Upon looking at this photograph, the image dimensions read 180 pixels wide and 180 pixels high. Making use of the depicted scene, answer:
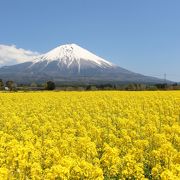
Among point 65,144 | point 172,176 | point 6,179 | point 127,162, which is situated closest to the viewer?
point 172,176

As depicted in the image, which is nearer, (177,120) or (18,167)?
(18,167)

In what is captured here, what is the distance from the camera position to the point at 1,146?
29.3 feet

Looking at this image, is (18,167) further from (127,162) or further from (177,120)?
(177,120)

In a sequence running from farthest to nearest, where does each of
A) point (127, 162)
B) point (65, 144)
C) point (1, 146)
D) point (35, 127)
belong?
point (35, 127) → point (65, 144) → point (1, 146) → point (127, 162)

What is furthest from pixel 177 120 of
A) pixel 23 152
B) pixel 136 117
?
pixel 23 152

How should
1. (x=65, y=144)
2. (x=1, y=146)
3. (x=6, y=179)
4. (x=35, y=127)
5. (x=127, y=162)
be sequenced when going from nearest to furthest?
(x=6, y=179), (x=127, y=162), (x=1, y=146), (x=65, y=144), (x=35, y=127)

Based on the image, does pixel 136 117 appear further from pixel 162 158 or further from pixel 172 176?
pixel 172 176

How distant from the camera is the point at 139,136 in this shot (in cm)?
1228

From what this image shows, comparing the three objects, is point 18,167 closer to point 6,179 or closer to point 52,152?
point 6,179

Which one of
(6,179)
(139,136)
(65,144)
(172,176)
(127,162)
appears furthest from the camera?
(139,136)

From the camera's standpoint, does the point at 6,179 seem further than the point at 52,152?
No

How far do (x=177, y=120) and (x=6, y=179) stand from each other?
1081 cm

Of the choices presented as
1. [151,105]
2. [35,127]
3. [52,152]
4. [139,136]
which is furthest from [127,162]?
[151,105]

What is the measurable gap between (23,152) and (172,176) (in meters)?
2.74
